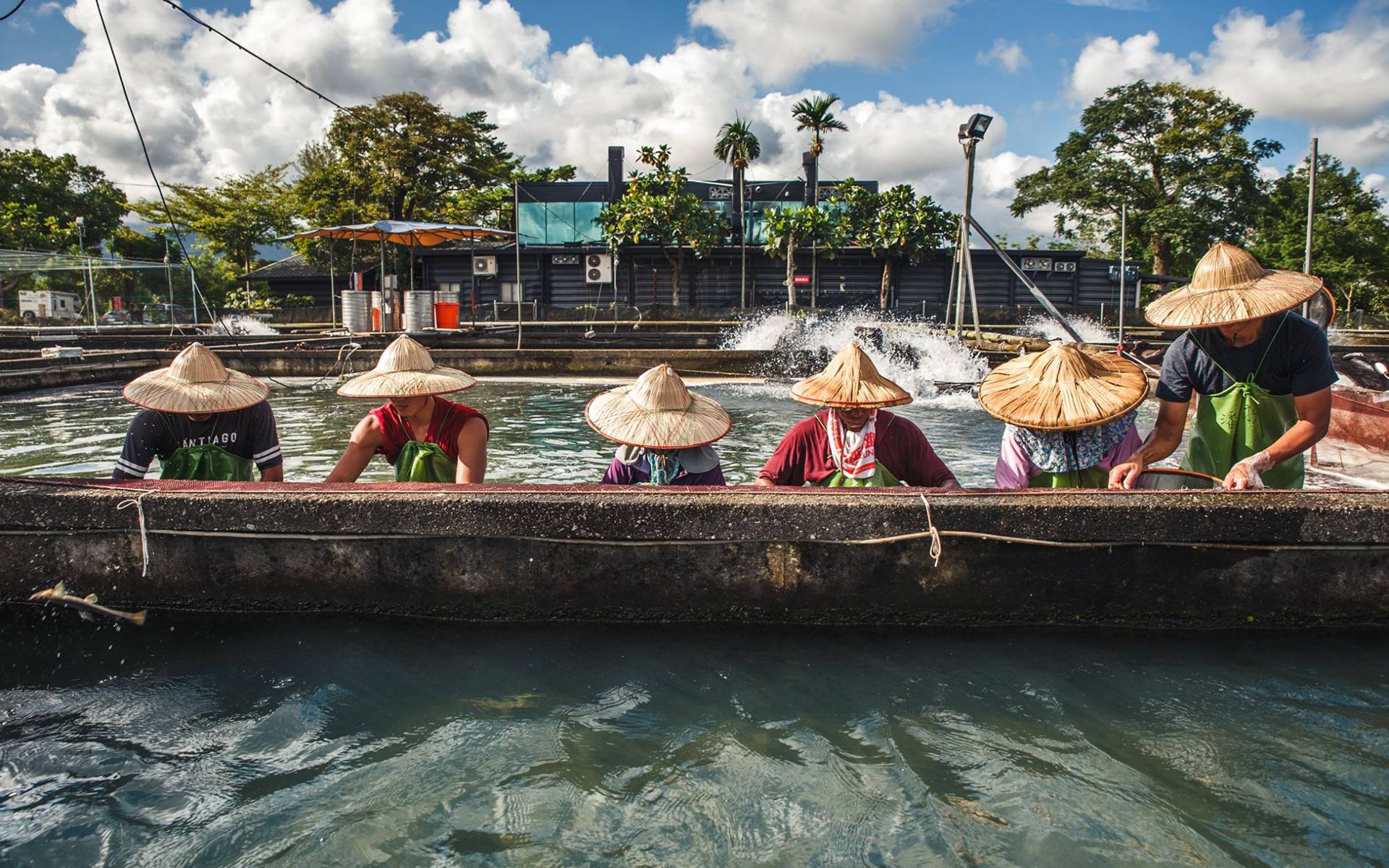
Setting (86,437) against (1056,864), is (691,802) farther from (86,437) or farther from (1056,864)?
(86,437)

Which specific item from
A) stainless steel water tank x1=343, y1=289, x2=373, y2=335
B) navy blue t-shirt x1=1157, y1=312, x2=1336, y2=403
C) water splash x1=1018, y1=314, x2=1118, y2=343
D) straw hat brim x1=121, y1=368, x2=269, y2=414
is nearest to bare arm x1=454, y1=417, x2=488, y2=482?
straw hat brim x1=121, y1=368, x2=269, y2=414

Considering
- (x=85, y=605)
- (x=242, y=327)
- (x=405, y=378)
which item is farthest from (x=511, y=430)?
(x=242, y=327)

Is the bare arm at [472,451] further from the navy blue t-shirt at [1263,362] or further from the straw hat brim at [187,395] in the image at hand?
the navy blue t-shirt at [1263,362]

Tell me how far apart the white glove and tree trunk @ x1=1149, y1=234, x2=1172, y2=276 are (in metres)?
40.1

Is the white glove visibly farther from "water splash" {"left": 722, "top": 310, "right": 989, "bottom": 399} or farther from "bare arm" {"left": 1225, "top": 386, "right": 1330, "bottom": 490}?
"water splash" {"left": 722, "top": 310, "right": 989, "bottom": 399}

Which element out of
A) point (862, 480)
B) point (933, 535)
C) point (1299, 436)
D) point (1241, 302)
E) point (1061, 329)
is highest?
point (1061, 329)

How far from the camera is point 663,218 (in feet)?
108

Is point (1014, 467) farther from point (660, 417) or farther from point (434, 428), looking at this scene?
point (434, 428)

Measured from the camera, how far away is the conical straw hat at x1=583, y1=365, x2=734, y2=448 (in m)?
3.96

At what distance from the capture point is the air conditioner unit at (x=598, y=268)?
35062 mm

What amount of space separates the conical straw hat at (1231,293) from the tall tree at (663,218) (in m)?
30.1

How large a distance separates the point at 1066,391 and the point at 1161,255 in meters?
41.5

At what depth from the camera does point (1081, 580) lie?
3.52m

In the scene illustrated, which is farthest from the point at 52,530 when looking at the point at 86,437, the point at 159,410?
the point at 86,437
